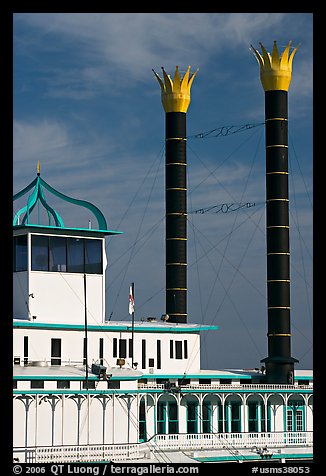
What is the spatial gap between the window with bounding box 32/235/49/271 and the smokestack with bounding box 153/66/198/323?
2004 cm

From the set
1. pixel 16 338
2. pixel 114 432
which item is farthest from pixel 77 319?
pixel 114 432

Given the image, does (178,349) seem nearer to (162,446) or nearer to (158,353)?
(158,353)

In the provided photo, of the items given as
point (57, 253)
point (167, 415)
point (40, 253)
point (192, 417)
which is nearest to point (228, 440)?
point (167, 415)

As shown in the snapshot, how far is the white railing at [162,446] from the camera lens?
159 feet

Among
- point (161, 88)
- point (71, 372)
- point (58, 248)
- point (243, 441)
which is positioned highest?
point (161, 88)

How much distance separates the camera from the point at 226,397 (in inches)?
2623

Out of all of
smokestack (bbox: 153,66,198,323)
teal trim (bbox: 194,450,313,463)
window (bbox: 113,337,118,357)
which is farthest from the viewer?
smokestack (bbox: 153,66,198,323)

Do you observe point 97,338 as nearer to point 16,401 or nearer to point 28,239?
point 28,239

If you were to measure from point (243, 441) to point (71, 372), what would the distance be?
10957 mm

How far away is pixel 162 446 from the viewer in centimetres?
5469

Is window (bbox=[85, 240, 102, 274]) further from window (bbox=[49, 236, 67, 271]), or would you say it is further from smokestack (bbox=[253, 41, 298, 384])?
smokestack (bbox=[253, 41, 298, 384])

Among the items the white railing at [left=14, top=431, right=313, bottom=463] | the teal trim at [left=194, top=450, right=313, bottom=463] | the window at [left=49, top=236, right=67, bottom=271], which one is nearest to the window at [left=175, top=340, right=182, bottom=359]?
the white railing at [left=14, top=431, right=313, bottom=463]

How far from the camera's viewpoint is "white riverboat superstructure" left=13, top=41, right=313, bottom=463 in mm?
52469

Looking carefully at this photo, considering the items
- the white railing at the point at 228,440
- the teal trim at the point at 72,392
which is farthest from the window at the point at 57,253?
the white railing at the point at 228,440
